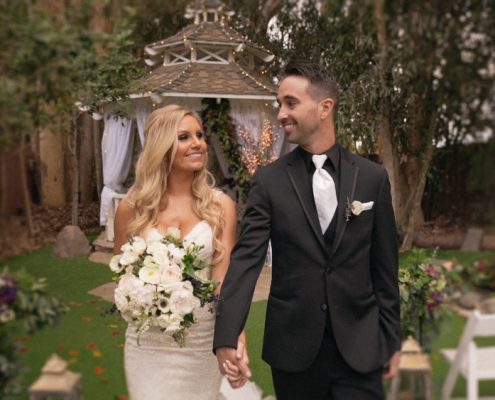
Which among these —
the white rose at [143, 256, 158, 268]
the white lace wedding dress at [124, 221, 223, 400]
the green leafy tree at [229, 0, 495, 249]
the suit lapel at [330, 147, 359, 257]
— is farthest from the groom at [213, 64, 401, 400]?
the white lace wedding dress at [124, 221, 223, 400]

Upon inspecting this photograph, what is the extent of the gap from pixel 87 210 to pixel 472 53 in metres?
1.56

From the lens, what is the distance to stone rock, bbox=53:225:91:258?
2.38 m

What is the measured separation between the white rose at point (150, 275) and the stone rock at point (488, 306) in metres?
1.22

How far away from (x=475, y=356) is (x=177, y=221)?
163 cm

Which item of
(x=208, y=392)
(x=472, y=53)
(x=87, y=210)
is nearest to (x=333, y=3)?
(x=472, y=53)

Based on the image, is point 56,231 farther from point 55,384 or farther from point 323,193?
point 323,193

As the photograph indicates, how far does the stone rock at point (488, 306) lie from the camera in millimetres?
2158

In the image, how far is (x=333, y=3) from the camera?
7.85ft

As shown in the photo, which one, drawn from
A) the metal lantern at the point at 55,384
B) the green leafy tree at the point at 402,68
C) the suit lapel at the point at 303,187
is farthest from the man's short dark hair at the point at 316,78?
the metal lantern at the point at 55,384

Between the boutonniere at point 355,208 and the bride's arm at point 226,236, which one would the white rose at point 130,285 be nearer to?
the bride's arm at point 226,236

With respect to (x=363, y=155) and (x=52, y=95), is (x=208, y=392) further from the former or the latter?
(x=52, y=95)

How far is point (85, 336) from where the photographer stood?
7.81ft

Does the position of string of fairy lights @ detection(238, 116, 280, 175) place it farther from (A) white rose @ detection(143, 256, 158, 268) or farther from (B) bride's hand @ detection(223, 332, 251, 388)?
(B) bride's hand @ detection(223, 332, 251, 388)

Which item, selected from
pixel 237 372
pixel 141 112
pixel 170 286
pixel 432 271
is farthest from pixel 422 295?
pixel 141 112
